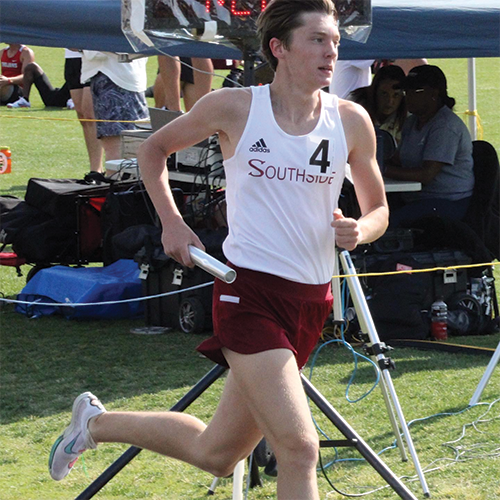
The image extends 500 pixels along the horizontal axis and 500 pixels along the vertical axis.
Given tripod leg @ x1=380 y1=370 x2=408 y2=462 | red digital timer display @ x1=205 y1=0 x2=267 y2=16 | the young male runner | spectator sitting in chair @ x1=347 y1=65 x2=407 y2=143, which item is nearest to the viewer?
the young male runner

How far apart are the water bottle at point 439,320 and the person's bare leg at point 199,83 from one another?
3.53 metres

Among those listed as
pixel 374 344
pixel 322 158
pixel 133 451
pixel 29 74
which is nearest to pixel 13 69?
pixel 29 74

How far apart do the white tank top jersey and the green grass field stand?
1.22m

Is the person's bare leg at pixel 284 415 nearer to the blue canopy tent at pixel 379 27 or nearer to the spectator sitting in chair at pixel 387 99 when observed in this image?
the blue canopy tent at pixel 379 27

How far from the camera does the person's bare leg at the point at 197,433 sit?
10.00 ft

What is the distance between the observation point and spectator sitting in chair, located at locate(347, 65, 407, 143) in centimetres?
748

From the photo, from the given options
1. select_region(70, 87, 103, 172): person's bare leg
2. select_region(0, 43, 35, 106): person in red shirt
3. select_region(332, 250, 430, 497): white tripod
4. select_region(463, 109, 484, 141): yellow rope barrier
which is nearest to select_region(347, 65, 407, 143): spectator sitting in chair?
select_region(463, 109, 484, 141): yellow rope barrier

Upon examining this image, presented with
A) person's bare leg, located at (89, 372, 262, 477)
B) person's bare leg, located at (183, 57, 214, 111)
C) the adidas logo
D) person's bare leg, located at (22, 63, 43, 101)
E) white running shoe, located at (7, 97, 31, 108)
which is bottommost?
person's bare leg, located at (89, 372, 262, 477)

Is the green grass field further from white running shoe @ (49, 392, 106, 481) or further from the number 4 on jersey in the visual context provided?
the number 4 on jersey

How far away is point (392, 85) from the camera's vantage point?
7.48m

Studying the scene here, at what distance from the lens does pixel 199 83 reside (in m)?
9.90

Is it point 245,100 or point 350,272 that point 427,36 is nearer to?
point 350,272

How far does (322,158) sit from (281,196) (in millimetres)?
167

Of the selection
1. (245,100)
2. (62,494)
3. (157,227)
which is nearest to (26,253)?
(157,227)
